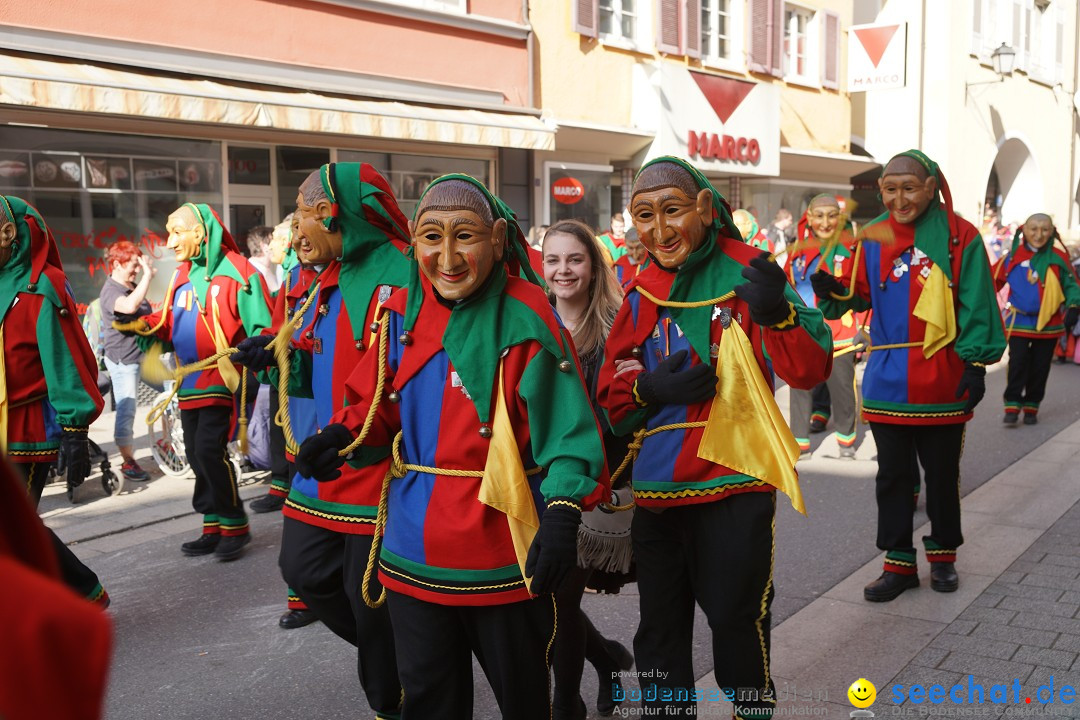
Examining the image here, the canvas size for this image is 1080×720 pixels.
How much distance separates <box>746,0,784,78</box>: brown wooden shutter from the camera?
1950 cm

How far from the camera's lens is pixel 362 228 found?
394 cm

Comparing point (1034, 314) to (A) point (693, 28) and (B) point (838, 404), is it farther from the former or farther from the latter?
(A) point (693, 28)

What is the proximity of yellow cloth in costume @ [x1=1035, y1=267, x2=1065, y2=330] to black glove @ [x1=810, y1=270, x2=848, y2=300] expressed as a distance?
234 inches

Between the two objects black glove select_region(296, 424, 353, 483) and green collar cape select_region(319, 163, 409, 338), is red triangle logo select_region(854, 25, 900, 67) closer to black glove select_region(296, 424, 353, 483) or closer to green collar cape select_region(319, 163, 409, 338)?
green collar cape select_region(319, 163, 409, 338)

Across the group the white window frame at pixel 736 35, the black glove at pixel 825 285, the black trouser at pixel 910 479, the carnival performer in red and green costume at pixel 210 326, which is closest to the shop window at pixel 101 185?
the carnival performer in red and green costume at pixel 210 326

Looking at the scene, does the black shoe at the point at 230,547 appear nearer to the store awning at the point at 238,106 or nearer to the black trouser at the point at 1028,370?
the store awning at the point at 238,106

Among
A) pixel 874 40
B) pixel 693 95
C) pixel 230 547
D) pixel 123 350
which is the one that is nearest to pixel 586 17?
pixel 693 95

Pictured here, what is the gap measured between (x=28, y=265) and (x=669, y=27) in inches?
569

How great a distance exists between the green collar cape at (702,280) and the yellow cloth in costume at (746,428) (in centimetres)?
10

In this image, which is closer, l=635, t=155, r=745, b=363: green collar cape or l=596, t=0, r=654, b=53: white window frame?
l=635, t=155, r=745, b=363: green collar cape

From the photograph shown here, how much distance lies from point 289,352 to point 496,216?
133 cm

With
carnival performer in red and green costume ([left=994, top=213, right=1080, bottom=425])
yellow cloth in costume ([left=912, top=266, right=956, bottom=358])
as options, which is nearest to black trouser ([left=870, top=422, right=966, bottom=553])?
yellow cloth in costume ([left=912, top=266, right=956, bottom=358])

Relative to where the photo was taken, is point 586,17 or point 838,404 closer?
point 838,404

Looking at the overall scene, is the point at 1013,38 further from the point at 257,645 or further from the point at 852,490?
the point at 257,645
